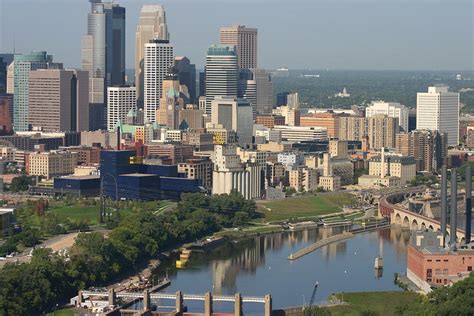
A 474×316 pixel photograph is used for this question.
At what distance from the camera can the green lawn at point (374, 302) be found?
2148cm

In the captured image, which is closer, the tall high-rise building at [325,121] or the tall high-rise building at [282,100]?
the tall high-rise building at [325,121]

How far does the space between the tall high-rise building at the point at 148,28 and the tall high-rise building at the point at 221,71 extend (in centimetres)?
523

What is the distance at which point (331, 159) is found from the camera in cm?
4341

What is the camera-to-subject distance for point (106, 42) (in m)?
65.2

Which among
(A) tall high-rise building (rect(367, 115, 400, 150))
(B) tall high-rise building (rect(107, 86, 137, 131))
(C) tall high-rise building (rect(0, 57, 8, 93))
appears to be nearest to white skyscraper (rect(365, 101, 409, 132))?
(A) tall high-rise building (rect(367, 115, 400, 150))

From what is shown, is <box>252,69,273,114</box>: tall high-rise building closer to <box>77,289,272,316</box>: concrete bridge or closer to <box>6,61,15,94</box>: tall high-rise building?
<box>6,61,15,94</box>: tall high-rise building

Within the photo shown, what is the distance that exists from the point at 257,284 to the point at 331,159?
19.0m

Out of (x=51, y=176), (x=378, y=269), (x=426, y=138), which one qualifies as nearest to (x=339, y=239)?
(x=378, y=269)

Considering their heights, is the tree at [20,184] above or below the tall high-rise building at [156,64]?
below

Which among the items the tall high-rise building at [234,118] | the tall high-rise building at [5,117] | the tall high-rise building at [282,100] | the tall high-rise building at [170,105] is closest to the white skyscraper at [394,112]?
the tall high-rise building at [234,118]

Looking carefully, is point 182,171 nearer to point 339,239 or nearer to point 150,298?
point 339,239

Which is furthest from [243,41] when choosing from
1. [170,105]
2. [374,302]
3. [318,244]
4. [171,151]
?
[374,302]

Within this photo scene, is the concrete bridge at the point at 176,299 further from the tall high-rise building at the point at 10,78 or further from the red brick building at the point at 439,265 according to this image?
the tall high-rise building at the point at 10,78

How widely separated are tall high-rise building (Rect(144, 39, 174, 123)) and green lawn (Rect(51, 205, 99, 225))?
21.8m
